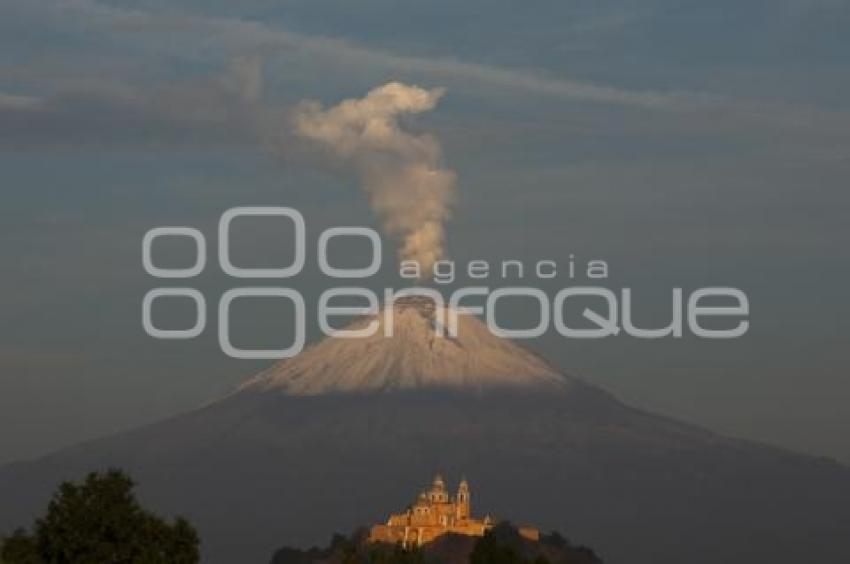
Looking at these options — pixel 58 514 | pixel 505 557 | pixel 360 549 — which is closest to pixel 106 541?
pixel 58 514

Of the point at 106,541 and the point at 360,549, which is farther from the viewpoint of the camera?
the point at 360,549

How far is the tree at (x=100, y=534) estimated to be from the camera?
72.4 m

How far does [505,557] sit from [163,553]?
28171 millimetres

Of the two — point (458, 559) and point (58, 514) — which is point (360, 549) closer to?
point (458, 559)

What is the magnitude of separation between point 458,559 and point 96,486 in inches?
4907

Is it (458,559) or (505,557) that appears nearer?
(505,557)

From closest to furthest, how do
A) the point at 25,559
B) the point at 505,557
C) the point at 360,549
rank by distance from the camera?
1. the point at 25,559
2. the point at 505,557
3. the point at 360,549

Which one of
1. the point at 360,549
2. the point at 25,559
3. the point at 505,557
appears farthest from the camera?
the point at 360,549

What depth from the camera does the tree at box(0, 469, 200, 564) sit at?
7238 centimetres

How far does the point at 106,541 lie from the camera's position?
72812mm

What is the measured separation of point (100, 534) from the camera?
238ft

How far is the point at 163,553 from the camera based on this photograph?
73.1 m

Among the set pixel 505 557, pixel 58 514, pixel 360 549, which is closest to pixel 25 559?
pixel 58 514

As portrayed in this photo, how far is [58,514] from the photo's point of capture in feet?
240
